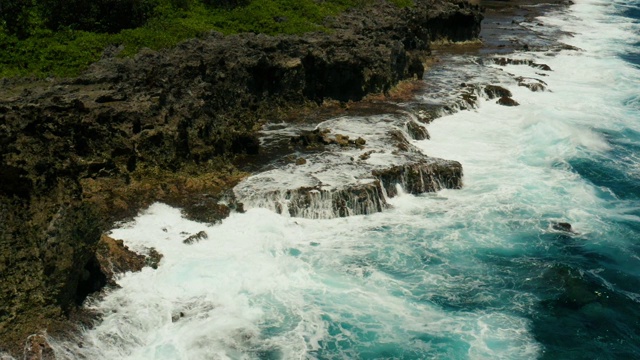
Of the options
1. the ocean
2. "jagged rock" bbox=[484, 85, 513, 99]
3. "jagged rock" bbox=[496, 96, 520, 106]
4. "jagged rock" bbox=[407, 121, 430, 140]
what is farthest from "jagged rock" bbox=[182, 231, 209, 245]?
"jagged rock" bbox=[484, 85, 513, 99]

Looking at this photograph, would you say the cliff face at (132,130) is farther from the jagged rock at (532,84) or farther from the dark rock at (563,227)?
the dark rock at (563,227)

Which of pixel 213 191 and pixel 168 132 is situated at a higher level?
pixel 168 132

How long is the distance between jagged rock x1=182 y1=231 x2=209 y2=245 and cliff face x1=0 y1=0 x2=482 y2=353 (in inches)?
60.8

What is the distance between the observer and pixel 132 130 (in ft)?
75.4

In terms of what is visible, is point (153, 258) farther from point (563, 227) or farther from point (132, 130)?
point (563, 227)

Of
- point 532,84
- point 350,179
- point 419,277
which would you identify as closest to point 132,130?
point 350,179

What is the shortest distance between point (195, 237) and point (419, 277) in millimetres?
7571

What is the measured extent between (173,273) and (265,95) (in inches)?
561

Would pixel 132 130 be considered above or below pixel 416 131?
above

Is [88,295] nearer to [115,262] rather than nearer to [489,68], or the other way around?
[115,262]

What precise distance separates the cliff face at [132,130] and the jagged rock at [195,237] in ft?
5.06

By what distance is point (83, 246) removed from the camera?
50.8ft

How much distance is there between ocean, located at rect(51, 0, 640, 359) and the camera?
53.4 ft

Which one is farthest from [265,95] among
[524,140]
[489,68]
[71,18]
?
[489,68]
